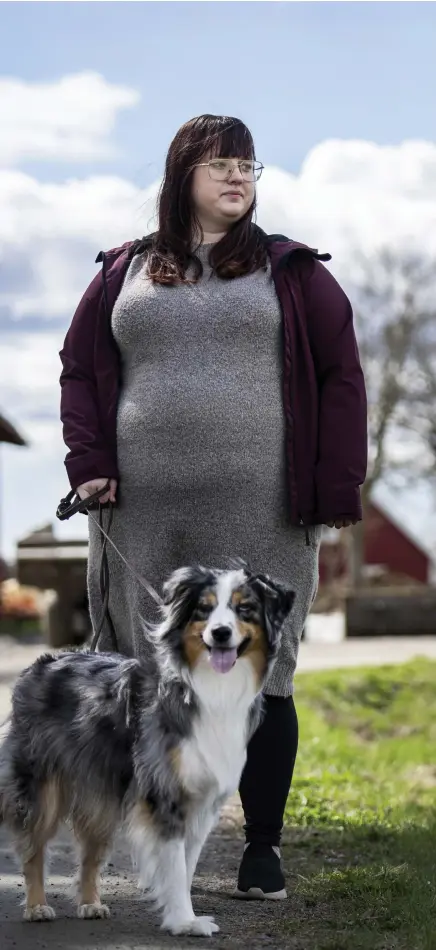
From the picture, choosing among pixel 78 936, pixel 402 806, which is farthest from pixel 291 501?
pixel 402 806

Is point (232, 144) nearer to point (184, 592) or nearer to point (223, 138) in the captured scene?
point (223, 138)

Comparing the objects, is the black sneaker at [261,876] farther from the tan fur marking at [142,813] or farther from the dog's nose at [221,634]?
the dog's nose at [221,634]

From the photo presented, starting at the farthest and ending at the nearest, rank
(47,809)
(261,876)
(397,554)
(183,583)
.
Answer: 1. (397,554)
2. (261,876)
3. (47,809)
4. (183,583)

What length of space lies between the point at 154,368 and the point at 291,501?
2.18ft

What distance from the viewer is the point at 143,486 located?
501 cm

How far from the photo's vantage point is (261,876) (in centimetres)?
513

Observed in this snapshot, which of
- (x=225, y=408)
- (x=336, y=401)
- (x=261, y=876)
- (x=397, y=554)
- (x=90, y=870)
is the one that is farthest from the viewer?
(x=397, y=554)

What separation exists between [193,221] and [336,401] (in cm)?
84

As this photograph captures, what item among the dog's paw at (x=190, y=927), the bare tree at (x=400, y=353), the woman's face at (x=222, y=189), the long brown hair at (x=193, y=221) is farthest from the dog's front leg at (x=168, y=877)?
the bare tree at (x=400, y=353)


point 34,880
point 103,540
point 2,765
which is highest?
point 103,540

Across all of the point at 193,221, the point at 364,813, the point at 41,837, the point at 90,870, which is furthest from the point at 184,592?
the point at 364,813

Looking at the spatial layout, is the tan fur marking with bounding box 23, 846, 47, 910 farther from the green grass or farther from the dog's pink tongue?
the dog's pink tongue

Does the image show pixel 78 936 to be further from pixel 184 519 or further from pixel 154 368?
pixel 154 368

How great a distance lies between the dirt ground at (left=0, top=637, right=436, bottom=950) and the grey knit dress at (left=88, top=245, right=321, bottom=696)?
0.79 meters
